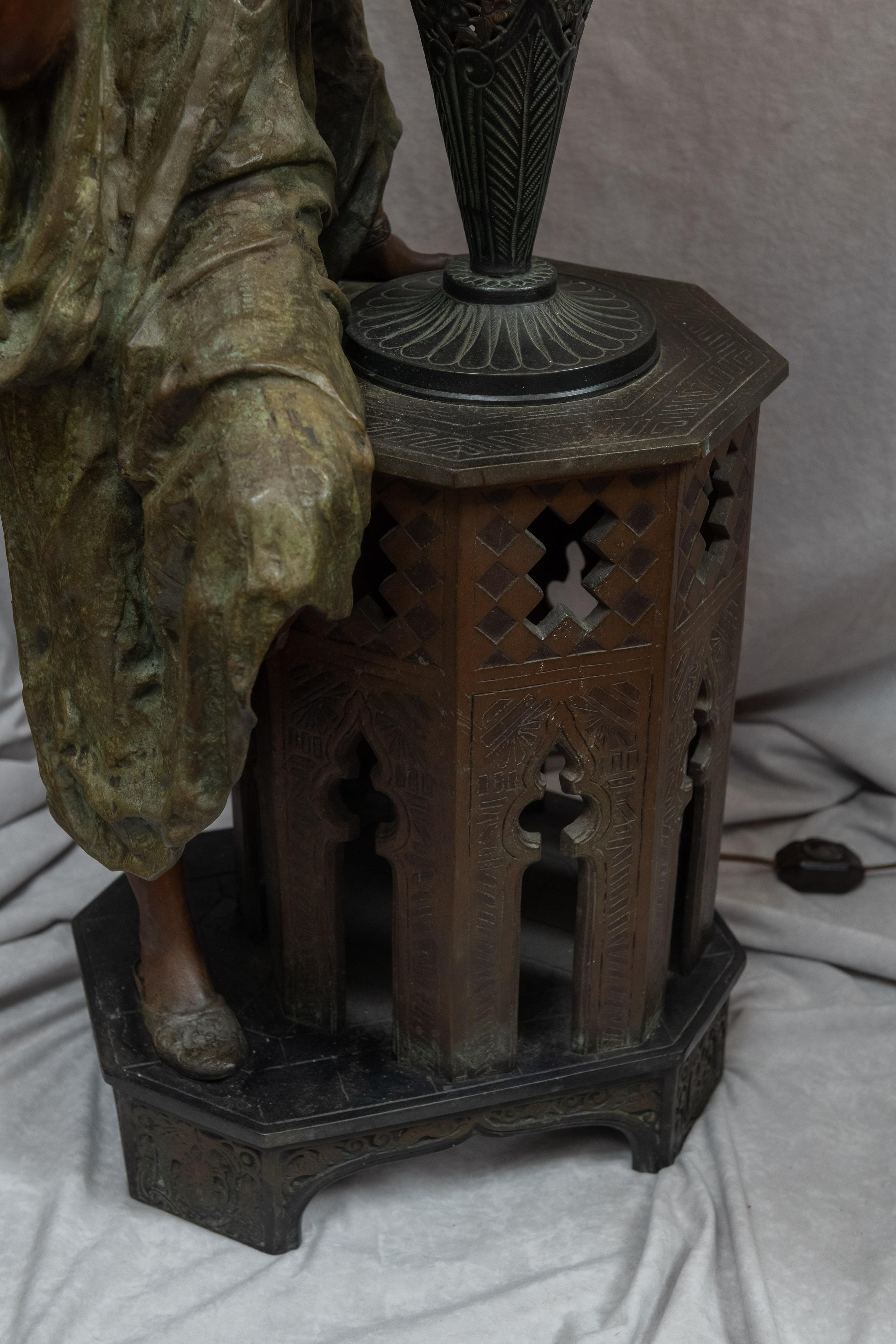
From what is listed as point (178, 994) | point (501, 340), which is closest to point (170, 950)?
point (178, 994)

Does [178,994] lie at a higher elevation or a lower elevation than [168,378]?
lower

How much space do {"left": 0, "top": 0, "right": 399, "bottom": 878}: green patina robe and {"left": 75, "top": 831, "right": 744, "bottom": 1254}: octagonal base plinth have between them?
273 millimetres

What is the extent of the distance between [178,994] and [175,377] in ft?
2.17

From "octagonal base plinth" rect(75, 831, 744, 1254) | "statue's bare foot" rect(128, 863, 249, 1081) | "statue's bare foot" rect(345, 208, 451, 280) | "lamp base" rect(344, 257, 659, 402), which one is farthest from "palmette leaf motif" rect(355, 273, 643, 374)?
"octagonal base plinth" rect(75, 831, 744, 1254)

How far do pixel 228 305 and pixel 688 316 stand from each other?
0.58 meters

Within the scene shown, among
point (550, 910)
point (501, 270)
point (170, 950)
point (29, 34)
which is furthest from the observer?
point (550, 910)

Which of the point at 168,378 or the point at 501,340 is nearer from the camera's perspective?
the point at 168,378

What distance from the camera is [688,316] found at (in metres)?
1.80

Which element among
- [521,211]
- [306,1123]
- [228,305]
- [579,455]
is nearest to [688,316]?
[521,211]

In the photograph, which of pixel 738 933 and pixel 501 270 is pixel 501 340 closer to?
pixel 501 270

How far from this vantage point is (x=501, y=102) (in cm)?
155

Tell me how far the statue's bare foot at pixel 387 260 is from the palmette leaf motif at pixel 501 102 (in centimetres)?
18

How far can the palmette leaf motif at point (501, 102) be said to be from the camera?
4.94 ft

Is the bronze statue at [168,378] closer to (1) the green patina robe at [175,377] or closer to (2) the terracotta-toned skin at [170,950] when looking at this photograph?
(1) the green patina robe at [175,377]
